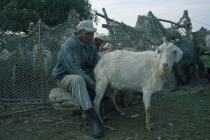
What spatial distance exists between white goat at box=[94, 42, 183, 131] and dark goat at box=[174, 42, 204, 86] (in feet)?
10.6

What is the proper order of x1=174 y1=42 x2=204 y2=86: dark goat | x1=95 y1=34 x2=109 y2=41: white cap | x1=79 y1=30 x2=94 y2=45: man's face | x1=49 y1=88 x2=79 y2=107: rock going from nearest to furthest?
1. x1=79 y1=30 x2=94 y2=45: man's face
2. x1=49 y1=88 x2=79 y2=107: rock
3. x1=95 y1=34 x2=109 y2=41: white cap
4. x1=174 y1=42 x2=204 y2=86: dark goat

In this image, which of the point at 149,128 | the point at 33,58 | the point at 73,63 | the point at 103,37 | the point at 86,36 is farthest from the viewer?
the point at 33,58

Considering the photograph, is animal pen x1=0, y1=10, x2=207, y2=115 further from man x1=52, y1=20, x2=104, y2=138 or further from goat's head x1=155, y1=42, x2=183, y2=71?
goat's head x1=155, y1=42, x2=183, y2=71

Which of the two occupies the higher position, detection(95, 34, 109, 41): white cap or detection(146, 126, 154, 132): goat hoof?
detection(95, 34, 109, 41): white cap

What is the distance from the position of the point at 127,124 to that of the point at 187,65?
414 centimetres

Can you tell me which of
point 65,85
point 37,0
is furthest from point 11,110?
point 37,0

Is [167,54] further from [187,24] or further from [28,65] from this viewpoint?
[187,24]

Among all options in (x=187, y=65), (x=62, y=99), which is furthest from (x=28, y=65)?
(x=187, y=65)

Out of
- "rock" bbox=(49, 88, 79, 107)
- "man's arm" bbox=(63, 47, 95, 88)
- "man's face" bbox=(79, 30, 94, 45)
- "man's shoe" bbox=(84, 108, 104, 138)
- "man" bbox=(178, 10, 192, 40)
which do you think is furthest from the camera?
"man" bbox=(178, 10, 192, 40)

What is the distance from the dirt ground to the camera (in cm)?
497

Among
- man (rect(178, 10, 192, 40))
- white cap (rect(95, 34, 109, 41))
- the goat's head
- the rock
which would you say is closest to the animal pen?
white cap (rect(95, 34, 109, 41))

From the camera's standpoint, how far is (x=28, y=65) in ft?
23.3

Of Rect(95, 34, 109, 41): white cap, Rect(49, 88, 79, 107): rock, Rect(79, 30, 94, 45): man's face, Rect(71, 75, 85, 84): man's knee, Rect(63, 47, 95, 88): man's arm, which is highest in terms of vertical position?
Rect(95, 34, 109, 41): white cap

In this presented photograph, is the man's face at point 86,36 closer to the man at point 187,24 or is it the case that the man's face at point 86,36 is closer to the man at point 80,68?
the man at point 80,68
